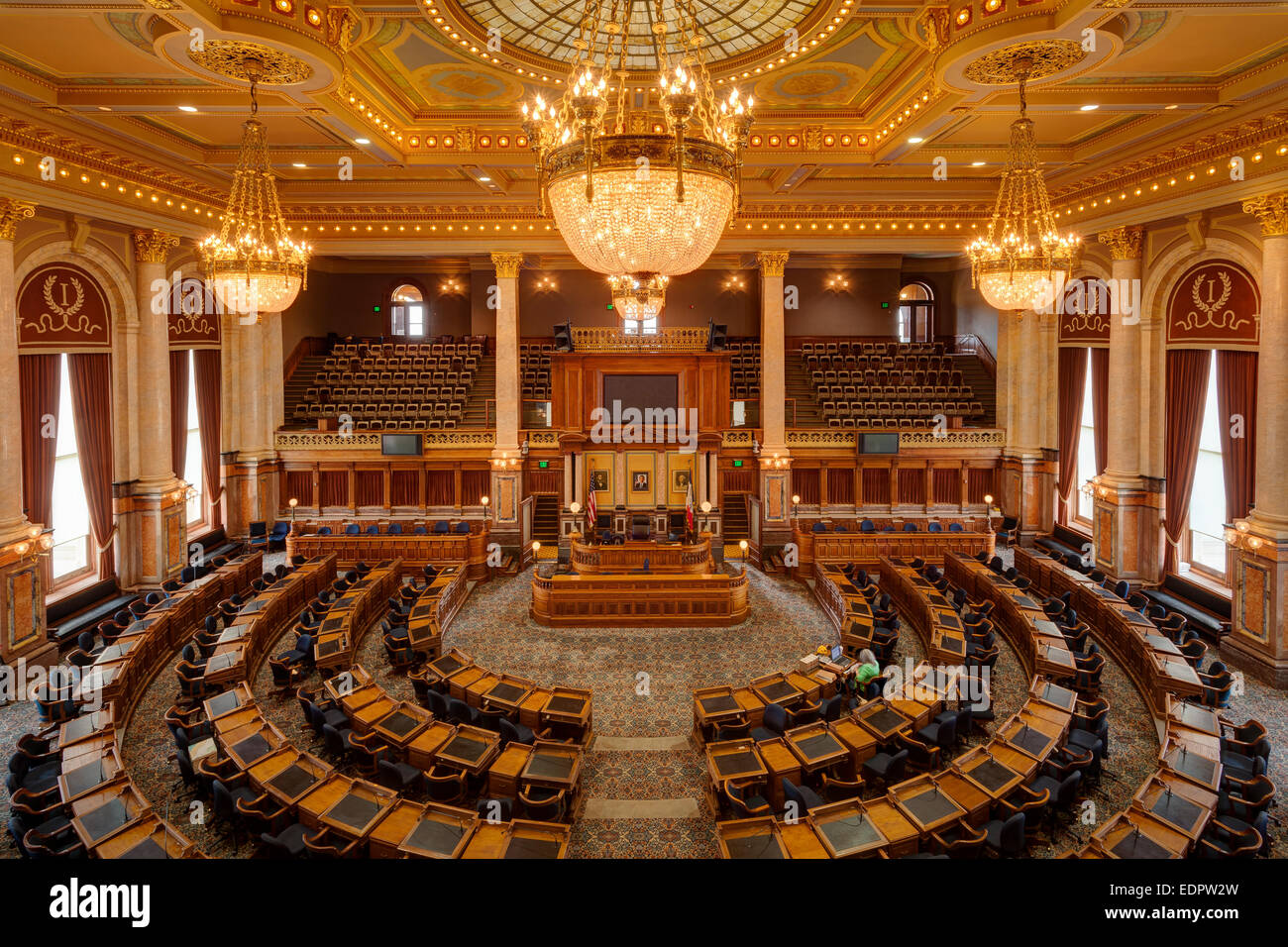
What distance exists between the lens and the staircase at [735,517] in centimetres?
2002

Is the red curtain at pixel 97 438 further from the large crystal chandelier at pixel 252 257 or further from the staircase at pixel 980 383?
the staircase at pixel 980 383

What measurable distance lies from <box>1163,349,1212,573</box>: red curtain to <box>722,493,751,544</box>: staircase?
916cm

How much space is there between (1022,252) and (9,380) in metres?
13.9

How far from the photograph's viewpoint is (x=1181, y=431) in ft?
45.1

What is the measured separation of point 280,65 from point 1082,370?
16551 mm

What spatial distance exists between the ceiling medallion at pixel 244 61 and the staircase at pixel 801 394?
15.8m

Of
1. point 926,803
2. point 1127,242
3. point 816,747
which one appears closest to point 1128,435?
point 1127,242

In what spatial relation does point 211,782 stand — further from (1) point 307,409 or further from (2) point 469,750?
(1) point 307,409

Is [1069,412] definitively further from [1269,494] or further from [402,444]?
[402,444]

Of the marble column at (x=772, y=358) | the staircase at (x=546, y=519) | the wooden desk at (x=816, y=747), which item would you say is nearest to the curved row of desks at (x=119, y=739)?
the wooden desk at (x=816, y=747)

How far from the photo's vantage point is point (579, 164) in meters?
5.31

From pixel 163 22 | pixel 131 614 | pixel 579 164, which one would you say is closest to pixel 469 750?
pixel 579 164

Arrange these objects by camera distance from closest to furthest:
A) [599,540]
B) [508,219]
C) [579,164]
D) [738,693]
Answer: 1. [579,164]
2. [738,693]
3. [599,540]
4. [508,219]
